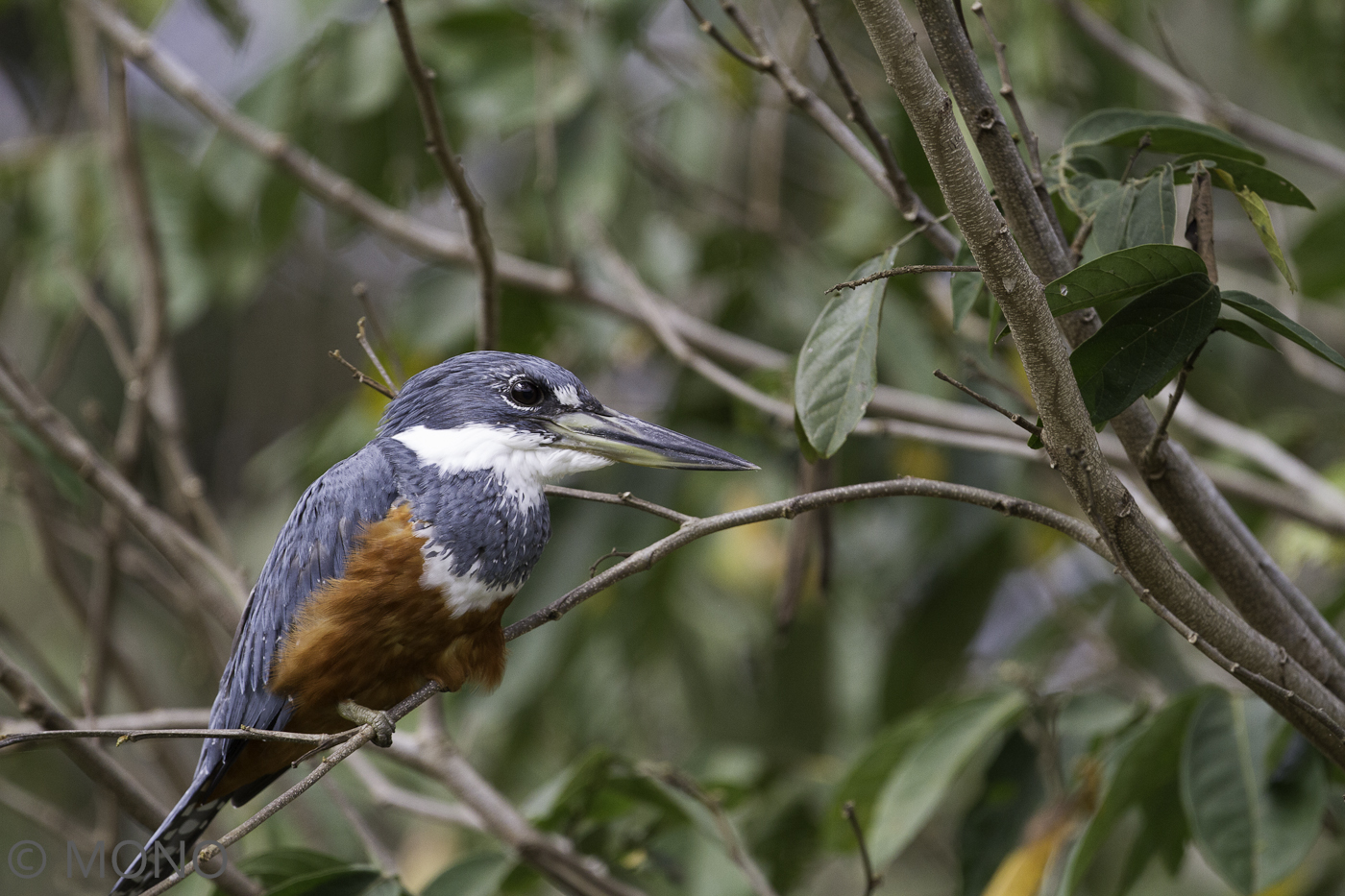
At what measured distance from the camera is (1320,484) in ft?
8.99

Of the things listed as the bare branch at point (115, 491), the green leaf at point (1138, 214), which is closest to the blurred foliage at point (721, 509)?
the bare branch at point (115, 491)

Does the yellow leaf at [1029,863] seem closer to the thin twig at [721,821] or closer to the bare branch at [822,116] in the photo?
the thin twig at [721,821]

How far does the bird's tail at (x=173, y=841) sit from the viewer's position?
5.81 ft

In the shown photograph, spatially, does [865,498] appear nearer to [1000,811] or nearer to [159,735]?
[159,735]

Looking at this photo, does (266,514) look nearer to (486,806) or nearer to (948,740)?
(486,806)

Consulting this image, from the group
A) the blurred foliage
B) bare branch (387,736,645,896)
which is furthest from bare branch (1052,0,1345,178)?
bare branch (387,736,645,896)

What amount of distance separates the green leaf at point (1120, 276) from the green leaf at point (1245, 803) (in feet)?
3.01

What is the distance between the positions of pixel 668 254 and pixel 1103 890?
8.05ft

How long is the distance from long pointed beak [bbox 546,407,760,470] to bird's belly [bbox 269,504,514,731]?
0.27m

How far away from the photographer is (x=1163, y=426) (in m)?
1.35

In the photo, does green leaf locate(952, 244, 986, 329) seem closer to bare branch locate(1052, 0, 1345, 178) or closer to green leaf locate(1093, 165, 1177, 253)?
green leaf locate(1093, 165, 1177, 253)

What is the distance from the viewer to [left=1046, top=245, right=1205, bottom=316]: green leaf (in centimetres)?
126

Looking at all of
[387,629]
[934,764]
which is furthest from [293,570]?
[934,764]

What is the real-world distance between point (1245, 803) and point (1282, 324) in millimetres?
918
